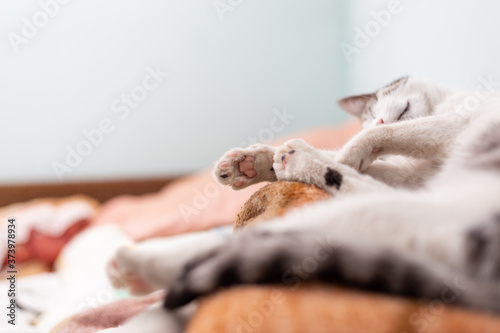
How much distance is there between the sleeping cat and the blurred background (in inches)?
74.9

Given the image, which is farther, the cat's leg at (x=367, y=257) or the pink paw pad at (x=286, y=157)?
the pink paw pad at (x=286, y=157)

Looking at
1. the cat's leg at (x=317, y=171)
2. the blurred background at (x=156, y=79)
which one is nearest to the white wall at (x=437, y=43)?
the blurred background at (x=156, y=79)

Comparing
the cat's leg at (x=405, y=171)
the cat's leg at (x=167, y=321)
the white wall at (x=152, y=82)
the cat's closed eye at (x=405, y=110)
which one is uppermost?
the white wall at (x=152, y=82)

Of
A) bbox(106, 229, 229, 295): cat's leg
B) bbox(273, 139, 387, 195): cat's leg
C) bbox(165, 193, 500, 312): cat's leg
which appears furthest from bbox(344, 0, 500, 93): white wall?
bbox(106, 229, 229, 295): cat's leg

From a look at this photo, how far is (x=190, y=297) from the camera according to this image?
434mm

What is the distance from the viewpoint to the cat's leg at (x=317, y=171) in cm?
63

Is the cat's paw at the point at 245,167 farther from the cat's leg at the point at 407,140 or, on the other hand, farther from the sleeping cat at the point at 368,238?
the cat's leg at the point at 407,140

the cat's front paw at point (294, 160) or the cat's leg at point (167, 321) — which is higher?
the cat's front paw at point (294, 160)

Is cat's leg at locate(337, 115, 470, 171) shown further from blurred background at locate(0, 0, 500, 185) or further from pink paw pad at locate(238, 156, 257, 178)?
blurred background at locate(0, 0, 500, 185)

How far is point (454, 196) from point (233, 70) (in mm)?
2345

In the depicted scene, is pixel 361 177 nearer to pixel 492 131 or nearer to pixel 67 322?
pixel 492 131

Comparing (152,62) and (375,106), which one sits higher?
→ (152,62)

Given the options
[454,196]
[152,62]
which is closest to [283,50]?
[152,62]

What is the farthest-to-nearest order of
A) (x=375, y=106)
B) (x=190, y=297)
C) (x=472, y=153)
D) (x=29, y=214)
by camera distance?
(x=29, y=214) < (x=375, y=106) < (x=472, y=153) < (x=190, y=297)
